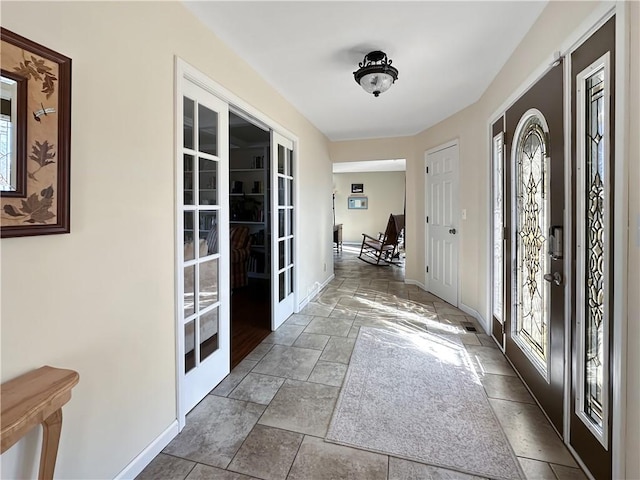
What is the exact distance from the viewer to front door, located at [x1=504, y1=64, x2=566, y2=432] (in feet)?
5.33

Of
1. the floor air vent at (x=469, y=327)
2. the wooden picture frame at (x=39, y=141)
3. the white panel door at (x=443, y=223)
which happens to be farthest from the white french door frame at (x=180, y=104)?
the white panel door at (x=443, y=223)

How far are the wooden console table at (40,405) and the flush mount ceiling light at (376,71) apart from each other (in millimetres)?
2486

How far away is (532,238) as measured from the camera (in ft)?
6.76

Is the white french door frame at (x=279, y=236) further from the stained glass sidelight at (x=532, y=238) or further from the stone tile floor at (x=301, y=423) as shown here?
the stained glass sidelight at (x=532, y=238)

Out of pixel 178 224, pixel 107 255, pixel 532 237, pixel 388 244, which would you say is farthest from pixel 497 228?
pixel 388 244

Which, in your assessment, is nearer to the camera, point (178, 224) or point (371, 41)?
point (178, 224)

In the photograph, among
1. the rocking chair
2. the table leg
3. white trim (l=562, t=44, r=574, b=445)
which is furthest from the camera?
the rocking chair

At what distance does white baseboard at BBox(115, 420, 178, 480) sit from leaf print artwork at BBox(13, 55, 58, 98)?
1546mm

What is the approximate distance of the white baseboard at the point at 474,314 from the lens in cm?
300

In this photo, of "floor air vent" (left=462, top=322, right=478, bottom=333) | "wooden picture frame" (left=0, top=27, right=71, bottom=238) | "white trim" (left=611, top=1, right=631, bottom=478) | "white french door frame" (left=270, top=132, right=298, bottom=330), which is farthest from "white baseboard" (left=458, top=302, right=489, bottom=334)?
"wooden picture frame" (left=0, top=27, right=71, bottom=238)

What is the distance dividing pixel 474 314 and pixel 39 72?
381cm

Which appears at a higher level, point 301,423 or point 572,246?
point 572,246

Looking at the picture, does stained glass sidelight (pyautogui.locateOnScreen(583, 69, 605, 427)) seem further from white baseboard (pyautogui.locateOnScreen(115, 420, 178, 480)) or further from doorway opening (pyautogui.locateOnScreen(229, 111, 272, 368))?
doorway opening (pyautogui.locateOnScreen(229, 111, 272, 368))

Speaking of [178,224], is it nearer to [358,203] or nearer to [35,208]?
[35,208]
